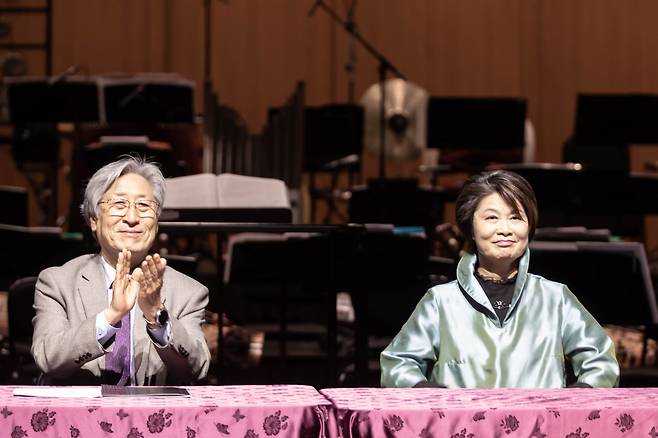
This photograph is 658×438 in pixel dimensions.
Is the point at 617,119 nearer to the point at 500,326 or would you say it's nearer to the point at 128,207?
the point at 500,326

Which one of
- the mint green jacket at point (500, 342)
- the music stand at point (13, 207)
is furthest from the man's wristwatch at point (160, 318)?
the music stand at point (13, 207)

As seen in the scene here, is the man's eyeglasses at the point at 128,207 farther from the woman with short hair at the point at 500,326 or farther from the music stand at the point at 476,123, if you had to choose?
the music stand at the point at 476,123

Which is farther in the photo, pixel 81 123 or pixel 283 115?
pixel 283 115

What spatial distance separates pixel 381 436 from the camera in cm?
194

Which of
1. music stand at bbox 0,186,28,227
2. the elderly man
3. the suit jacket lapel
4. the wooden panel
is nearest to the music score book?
the elderly man

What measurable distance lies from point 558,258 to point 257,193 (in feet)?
3.95

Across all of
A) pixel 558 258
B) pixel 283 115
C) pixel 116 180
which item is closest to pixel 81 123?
pixel 283 115

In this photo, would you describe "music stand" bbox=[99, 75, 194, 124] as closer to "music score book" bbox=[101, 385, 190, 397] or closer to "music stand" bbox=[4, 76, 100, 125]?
"music stand" bbox=[4, 76, 100, 125]

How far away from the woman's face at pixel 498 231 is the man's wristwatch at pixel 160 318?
28.1 inches

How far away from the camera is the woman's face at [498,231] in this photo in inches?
104

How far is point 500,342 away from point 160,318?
0.74 metres

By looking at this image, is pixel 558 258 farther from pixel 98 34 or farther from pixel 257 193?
pixel 98 34

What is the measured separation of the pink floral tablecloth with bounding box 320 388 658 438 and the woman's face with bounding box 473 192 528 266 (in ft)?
2.01

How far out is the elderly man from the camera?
254 cm
